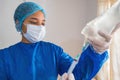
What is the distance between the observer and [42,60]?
140cm

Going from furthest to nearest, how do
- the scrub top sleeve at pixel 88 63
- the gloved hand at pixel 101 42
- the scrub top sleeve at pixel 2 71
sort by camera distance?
1. the scrub top sleeve at pixel 2 71
2. the scrub top sleeve at pixel 88 63
3. the gloved hand at pixel 101 42

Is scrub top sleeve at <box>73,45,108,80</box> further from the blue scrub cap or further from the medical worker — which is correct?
the blue scrub cap

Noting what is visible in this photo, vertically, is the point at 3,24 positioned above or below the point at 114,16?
below

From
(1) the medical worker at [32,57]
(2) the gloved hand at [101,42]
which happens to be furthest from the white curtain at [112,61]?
(2) the gloved hand at [101,42]

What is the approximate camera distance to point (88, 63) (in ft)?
3.93

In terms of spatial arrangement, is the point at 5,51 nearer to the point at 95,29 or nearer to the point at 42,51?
the point at 42,51

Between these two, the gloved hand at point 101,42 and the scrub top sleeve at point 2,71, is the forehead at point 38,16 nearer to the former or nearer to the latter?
the scrub top sleeve at point 2,71

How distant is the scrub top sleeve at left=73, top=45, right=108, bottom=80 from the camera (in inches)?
44.2

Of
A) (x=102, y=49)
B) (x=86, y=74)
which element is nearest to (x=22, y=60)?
(x=86, y=74)

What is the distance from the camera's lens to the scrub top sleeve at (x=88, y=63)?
112 centimetres

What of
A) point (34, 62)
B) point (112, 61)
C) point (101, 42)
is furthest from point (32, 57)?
point (112, 61)

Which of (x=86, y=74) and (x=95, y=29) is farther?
(x=86, y=74)

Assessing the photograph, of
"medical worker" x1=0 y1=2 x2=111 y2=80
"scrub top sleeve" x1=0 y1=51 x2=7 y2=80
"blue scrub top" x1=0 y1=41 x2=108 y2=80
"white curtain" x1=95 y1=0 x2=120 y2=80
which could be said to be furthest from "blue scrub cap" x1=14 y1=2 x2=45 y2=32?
"white curtain" x1=95 y1=0 x2=120 y2=80

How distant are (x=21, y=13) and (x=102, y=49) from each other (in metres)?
0.66
